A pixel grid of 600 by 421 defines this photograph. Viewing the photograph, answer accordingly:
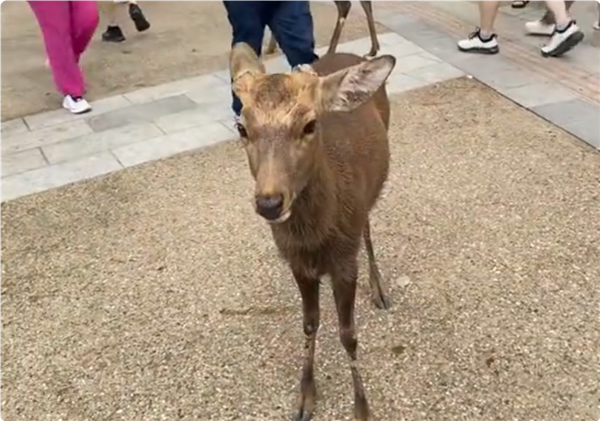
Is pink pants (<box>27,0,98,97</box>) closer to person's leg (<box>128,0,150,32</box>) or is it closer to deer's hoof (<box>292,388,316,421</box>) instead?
person's leg (<box>128,0,150,32</box>)

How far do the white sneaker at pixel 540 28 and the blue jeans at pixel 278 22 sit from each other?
259cm

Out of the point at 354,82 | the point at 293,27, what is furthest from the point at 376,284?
the point at 293,27

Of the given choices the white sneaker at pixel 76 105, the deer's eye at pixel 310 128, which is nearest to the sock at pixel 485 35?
the white sneaker at pixel 76 105

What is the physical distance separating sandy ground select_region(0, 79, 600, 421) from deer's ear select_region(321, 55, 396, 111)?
121 cm

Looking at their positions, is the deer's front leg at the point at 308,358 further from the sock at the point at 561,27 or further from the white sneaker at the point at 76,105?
the sock at the point at 561,27

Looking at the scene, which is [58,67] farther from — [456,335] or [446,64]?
[456,335]

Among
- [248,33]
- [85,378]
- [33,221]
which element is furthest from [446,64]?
[85,378]

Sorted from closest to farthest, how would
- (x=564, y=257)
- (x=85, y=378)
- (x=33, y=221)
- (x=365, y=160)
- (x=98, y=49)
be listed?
1. (x=365, y=160)
2. (x=85, y=378)
3. (x=564, y=257)
4. (x=33, y=221)
5. (x=98, y=49)

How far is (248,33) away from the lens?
4906 mm

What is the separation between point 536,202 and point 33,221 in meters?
2.79

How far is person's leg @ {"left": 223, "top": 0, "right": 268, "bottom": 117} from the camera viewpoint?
4793mm

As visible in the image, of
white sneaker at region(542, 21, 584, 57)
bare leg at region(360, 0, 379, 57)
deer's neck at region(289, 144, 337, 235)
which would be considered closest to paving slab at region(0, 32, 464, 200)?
bare leg at region(360, 0, 379, 57)

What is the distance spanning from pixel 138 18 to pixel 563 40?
12.9 ft

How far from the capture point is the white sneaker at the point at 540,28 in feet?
21.9
